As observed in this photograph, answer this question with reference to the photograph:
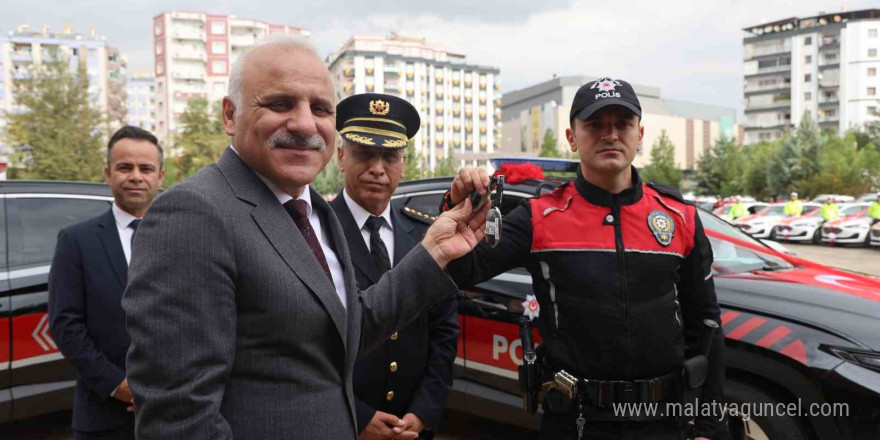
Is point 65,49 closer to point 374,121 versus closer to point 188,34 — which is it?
point 188,34

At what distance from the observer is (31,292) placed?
149 inches

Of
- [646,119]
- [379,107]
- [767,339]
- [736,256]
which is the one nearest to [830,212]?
[736,256]

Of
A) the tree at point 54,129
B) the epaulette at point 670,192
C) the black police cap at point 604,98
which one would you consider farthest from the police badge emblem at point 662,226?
the tree at point 54,129

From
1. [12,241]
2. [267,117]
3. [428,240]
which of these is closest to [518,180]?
[428,240]

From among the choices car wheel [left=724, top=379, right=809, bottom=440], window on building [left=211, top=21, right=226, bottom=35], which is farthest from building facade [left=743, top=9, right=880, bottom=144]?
car wheel [left=724, top=379, right=809, bottom=440]

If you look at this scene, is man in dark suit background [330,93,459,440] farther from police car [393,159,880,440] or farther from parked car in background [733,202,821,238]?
parked car in background [733,202,821,238]

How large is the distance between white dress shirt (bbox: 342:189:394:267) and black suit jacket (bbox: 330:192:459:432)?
0.10 feet

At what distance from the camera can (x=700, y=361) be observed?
2174mm

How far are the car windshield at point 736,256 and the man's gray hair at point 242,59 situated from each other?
8.83ft

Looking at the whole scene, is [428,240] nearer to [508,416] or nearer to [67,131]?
[508,416]

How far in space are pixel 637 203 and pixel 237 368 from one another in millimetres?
1524

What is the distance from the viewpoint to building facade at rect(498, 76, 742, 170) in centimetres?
11450

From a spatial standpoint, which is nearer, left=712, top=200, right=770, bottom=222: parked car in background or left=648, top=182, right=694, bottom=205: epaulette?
left=648, top=182, right=694, bottom=205: epaulette

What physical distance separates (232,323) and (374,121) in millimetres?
1596
